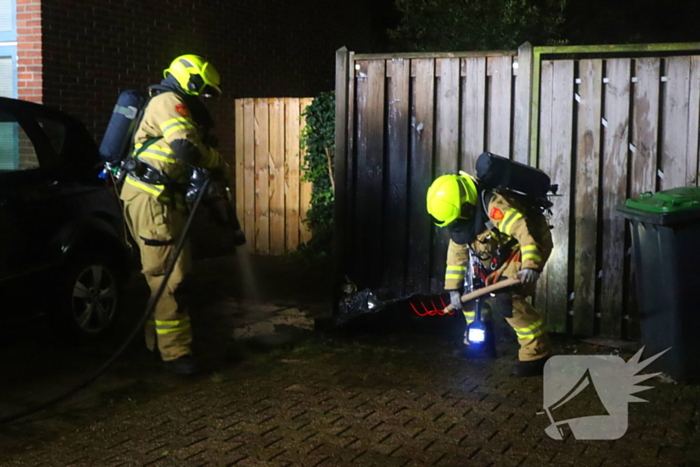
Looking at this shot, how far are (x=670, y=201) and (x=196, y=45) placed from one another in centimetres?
682

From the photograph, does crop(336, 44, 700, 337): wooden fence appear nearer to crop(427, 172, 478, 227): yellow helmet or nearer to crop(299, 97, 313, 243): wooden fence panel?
crop(427, 172, 478, 227): yellow helmet

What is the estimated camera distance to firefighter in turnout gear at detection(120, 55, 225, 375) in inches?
220

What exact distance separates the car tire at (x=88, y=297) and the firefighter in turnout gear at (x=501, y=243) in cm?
258

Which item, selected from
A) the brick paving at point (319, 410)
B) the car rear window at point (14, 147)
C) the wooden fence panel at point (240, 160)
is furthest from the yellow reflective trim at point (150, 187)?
the wooden fence panel at point (240, 160)

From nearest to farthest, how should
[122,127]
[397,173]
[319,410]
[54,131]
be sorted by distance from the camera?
1. [319,410]
2. [122,127]
3. [54,131]
4. [397,173]

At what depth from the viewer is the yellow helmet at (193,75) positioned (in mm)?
5586

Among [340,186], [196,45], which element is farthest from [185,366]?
[196,45]

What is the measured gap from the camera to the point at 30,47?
8.42m

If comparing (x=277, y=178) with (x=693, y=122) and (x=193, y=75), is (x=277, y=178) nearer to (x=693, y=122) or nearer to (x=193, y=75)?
(x=193, y=75)

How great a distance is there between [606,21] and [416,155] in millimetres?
10894

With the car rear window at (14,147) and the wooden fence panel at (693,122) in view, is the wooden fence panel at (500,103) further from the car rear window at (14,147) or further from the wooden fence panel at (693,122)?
the car rear window at (14,147)

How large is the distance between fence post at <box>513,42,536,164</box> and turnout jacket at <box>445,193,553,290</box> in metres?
1.02

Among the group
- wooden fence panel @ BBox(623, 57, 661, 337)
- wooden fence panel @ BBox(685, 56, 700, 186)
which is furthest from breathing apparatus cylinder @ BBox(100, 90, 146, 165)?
wooden fence panel @ BBox(685, 56, 700, 186)

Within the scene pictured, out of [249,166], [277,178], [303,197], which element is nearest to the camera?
[303,197]
